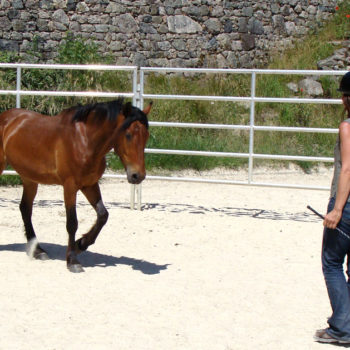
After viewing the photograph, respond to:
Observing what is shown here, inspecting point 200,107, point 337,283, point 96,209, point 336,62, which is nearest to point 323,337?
point 337,283

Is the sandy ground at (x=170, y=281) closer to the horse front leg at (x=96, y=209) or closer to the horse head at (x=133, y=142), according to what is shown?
the horse front leg at (x=96, y=209)

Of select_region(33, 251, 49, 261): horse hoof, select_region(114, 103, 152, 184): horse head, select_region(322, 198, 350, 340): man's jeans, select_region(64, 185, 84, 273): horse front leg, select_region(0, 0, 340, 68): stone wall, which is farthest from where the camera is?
select_region(0, 0, 340, 68): stone wall

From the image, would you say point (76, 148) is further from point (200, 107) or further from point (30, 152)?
point (200, 107)

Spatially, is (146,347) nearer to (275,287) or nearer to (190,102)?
(275,287)

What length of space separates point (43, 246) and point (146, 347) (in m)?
2.83

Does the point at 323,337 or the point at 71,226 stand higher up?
the point at 71,226

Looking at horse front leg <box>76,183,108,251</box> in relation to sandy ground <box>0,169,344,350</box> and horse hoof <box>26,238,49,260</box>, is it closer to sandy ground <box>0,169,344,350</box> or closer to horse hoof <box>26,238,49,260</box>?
sandy ground <box>0,169,344,350</box>

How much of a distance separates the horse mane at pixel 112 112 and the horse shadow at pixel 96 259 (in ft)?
3.87

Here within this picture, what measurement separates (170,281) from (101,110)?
1.42m

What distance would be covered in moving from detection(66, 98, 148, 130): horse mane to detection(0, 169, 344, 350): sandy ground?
119 centimetres

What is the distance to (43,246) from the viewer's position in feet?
21.8

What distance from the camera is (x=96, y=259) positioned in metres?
6.19

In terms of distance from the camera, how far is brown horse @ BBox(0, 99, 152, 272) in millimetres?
5406

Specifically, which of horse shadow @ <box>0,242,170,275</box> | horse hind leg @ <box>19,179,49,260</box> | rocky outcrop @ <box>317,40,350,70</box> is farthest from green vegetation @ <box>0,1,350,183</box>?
horse hind leg @ <box>19,179,49,260</box>
